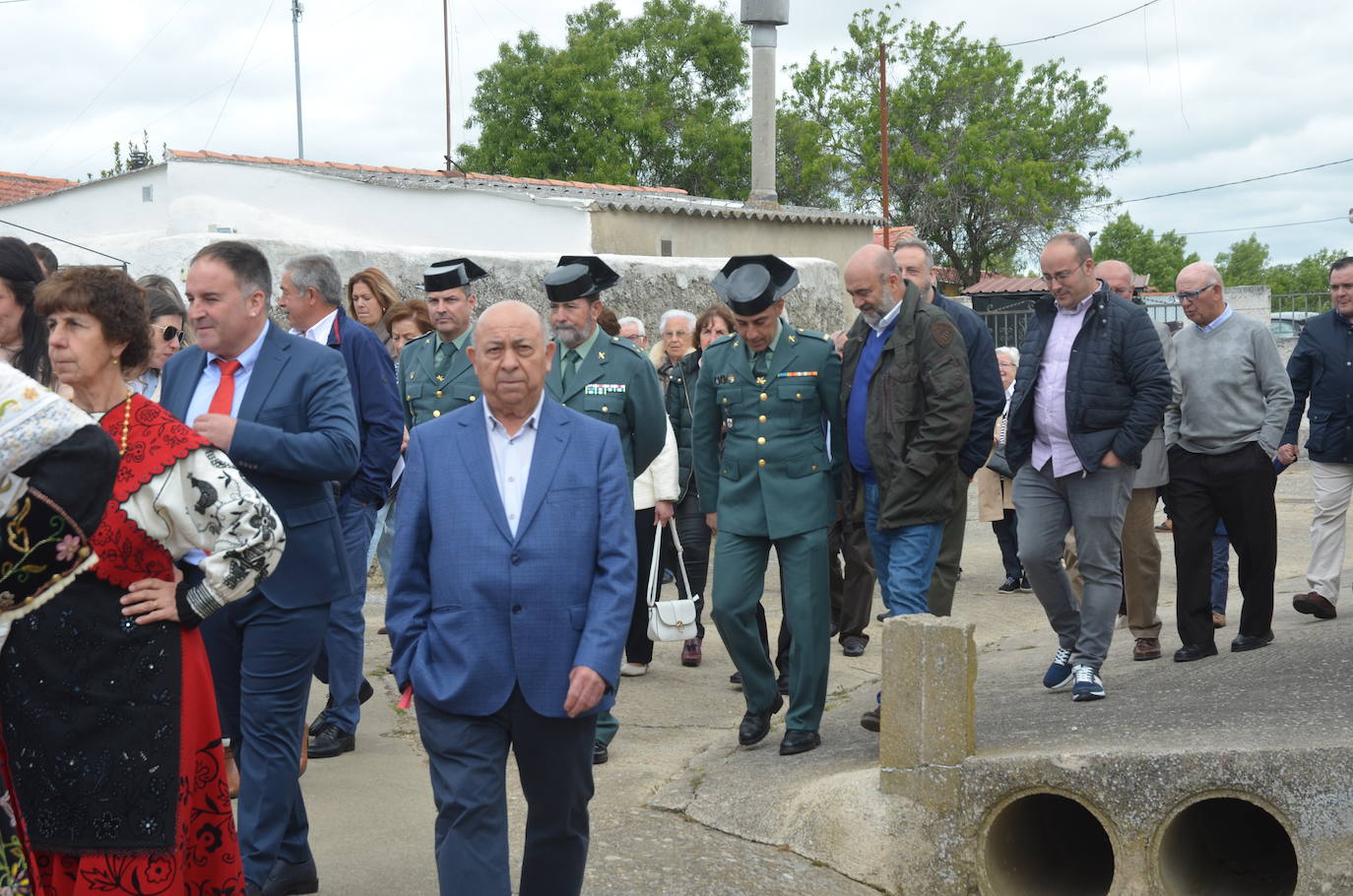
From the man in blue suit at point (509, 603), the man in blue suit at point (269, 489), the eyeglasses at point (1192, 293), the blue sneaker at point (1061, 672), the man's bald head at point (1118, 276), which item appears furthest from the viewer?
the man's bald head at point (1118, 276)

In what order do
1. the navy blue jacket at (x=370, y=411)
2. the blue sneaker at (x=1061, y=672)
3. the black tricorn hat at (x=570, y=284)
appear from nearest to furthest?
1. the navy blue jacket at (x=370, y=411)
2. the black tricorn hat at (x=570, y=284)
3. the blue sneaker at (x=1061, y=672)

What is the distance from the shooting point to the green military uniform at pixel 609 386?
6188mm

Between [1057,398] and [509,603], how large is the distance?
135 inches

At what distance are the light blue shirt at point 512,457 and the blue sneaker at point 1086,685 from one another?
336cm

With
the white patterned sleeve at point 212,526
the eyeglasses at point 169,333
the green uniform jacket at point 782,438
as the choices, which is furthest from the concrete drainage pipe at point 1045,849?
the eyeglasses at point 169,333

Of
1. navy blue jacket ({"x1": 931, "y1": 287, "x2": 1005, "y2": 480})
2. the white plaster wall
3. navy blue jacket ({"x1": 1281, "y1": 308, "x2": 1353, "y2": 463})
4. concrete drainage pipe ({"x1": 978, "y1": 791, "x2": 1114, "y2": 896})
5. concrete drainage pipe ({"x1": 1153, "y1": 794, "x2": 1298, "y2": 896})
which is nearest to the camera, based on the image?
concrete drainage pipe ({"x1": 1153, "y1": 794, "x2": 1298, "y2": 896})

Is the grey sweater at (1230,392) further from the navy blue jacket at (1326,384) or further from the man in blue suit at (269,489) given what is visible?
the man in blue suit at (269,489)

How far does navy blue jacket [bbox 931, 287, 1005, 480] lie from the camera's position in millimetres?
6117

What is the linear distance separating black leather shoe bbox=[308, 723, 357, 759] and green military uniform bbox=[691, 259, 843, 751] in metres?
1.68

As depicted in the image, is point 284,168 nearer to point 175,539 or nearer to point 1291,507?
point 1291,507

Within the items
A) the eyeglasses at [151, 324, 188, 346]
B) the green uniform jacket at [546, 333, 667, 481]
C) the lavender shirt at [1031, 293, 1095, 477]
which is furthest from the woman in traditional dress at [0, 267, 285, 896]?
the lavender shirt at [1031, 293, 1095, 477]

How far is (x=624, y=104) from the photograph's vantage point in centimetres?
4397

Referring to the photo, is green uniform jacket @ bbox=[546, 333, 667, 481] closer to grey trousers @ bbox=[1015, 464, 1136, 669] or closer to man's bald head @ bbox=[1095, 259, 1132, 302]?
grey trousers @ bbox=[1015, 464, 1136, 669]

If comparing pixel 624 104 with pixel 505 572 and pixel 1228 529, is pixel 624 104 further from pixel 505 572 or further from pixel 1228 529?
pixel 505 572
